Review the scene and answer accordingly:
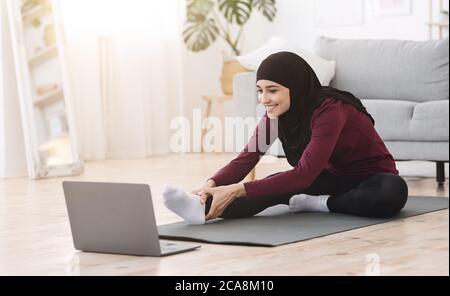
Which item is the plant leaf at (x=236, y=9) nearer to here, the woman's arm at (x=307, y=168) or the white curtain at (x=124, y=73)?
the white curtain at (x=124, y=73)

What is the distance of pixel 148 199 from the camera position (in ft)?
7.99

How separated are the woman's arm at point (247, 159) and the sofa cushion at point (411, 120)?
4.11 feet

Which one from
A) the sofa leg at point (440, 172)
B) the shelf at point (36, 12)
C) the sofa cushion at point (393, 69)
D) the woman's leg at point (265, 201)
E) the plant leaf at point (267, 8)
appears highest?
the shelf at point (36, 12)

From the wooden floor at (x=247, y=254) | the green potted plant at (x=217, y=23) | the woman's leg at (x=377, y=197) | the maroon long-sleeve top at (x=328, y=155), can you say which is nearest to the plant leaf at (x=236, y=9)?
the green potted plant at (x=217, y=23)

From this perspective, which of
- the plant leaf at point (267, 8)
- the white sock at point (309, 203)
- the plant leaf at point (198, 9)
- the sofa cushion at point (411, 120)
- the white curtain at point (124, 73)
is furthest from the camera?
the plant leaf at point (267, 8)

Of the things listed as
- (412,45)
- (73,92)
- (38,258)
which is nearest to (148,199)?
(38,258)

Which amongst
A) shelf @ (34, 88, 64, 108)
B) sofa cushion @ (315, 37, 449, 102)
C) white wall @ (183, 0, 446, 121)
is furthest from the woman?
white wall @ (183, 0, 446, 121)

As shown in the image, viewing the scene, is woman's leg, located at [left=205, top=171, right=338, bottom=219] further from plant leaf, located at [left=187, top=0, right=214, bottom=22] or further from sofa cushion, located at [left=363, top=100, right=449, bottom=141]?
plant leaf, located at [left=187, top=0, right=214, bottom=22]

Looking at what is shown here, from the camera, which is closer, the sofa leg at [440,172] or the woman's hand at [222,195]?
the woman's hand at [222,195]

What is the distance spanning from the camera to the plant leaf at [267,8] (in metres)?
7.36

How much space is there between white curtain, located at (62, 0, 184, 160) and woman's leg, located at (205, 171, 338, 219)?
3187mm

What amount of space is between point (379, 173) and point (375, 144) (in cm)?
11

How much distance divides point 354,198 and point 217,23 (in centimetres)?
439

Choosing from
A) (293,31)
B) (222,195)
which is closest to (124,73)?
(293,31)
